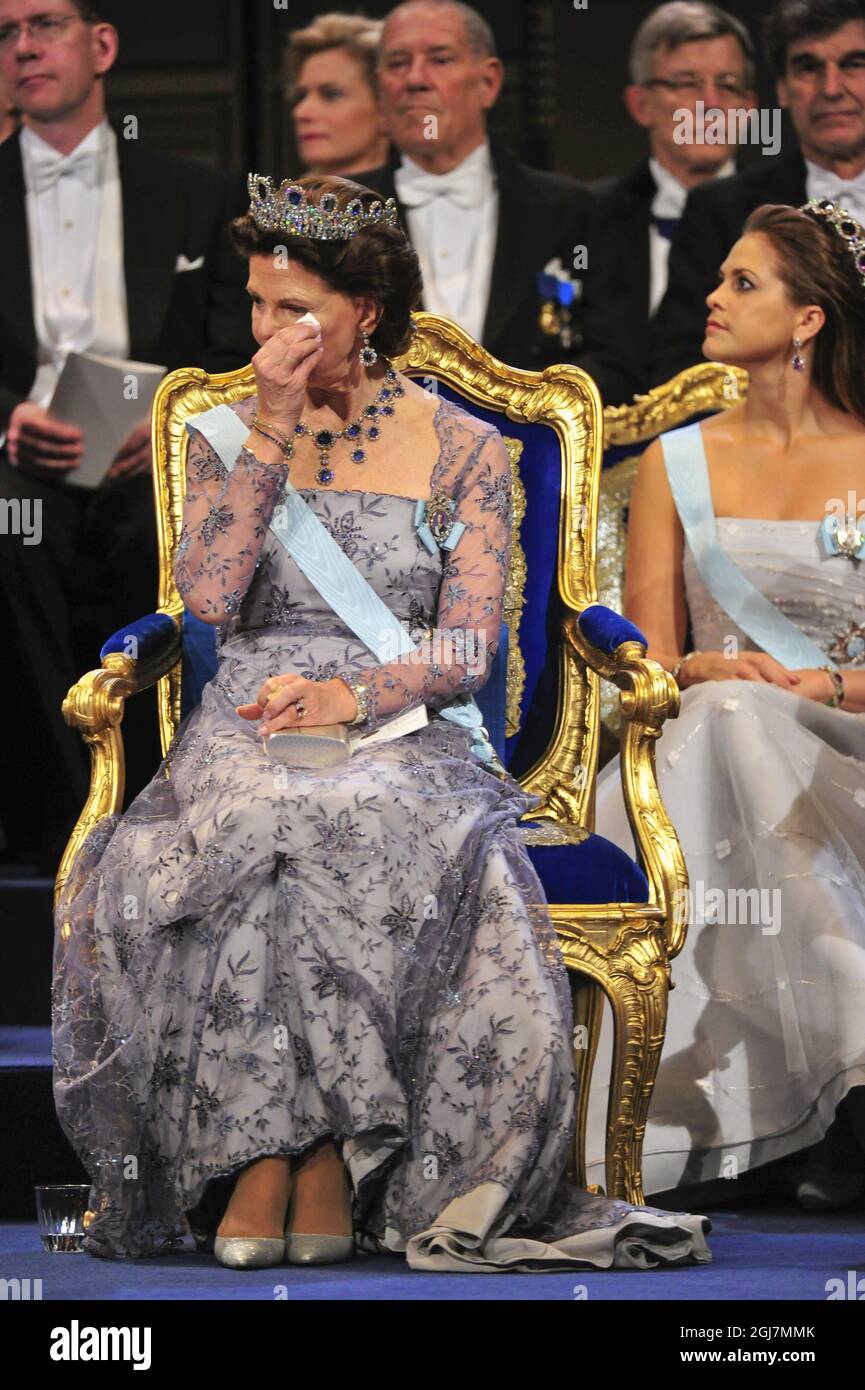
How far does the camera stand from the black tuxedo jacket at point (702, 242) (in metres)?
4.83

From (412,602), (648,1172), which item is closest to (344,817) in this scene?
(412,602)

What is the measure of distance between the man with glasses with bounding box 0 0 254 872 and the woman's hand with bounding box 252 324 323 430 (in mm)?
1580

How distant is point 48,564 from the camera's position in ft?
15.5

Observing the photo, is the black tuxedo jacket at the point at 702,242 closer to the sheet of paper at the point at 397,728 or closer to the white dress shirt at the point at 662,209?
the white dress shirt at the point at 662,209

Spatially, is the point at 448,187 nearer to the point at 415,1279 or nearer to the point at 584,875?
the point at 584,875

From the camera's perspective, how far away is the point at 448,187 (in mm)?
5020

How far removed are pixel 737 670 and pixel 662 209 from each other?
1559 mm

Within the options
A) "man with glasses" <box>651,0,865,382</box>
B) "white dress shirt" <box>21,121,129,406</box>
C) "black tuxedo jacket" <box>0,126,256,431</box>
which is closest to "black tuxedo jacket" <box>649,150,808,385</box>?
"man with glasses" <box>651,0,865,382</box>

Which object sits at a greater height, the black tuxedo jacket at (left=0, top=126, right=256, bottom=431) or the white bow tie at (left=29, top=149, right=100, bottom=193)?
the white bow tie at (left=29, top=149, right=100, bottom=193)

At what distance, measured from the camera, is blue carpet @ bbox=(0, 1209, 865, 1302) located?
251 centimetres

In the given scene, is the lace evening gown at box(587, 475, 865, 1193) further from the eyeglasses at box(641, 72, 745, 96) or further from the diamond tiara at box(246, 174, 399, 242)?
the eyeglasses at box(641, 72, 745, 96)
